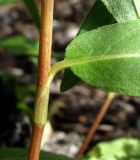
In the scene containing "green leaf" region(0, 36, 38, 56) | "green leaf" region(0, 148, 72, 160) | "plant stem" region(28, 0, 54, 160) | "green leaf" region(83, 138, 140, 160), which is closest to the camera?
"plant stem" region(28, 0, 54, 160)

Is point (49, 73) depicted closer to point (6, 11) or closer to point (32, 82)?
point (32, 82)

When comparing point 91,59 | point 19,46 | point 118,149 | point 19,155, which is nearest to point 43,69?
point 91,59

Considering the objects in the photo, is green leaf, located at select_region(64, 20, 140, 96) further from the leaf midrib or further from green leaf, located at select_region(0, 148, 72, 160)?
green leaf, located at select_region(0, 148, 72, 160)

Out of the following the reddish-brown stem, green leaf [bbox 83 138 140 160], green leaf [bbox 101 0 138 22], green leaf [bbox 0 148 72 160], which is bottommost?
green leaf [bbox 83 138 140 160]

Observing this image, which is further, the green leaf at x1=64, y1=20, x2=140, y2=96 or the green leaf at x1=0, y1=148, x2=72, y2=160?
the green leaf at x1=0, y1=148, x2=72, y2=160

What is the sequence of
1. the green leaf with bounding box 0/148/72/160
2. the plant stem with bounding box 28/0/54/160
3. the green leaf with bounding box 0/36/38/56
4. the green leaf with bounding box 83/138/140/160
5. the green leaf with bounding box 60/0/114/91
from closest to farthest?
1. the plant stem with bounding box 28/0/54/160
2. the green leaf with bounding box 60/0/114/91
3. the green leaf with bounding box 0/148/72/160
4. the green leaf with bounding box 83/138/140/160
5. the green leaf with bounding box 0/36/38/56

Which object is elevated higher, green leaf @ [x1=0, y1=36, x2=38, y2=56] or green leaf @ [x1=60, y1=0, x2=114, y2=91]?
green leaf @ [x1=60, y1=0, x2=114, y2=91]

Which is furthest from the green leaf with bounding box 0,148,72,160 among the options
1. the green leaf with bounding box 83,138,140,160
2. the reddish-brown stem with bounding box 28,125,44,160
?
the green leaf with bounding box 83,138,140,160
